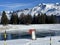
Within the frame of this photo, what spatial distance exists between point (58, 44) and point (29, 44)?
212 cm

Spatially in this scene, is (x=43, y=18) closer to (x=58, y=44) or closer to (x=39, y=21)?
(x=39, y=21)

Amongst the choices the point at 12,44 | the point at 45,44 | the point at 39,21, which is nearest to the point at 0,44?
the point at 12,44

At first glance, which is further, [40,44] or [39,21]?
[39,21]

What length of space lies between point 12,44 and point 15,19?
86095 mm

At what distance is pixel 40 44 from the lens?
17531 millimetres

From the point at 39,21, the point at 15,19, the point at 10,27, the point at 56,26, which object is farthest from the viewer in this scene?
the point at 39,21

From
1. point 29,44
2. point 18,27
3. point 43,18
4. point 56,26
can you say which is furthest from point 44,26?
point 29,44

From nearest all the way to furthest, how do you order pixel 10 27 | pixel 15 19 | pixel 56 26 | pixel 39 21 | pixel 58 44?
pixel 58 44 < pixel 10 27 < pixel 56 26 < pixel 15 19 < pixel 39 21

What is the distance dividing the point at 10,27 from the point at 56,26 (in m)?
16.7

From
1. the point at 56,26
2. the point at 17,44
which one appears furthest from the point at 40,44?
the point at 56,26

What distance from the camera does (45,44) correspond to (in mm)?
17328

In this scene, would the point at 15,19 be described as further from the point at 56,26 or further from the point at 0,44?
the point at 0,44

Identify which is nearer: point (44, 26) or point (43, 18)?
point (44, 26)

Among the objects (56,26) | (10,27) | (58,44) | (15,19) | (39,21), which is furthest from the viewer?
(39,21)
